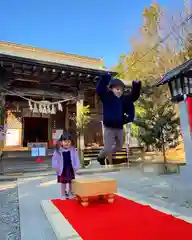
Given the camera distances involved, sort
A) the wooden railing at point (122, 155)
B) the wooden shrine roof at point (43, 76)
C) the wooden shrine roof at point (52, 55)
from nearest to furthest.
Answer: the wooden shrine roof at point (43, 76) < the wooden railing at point (122, 155) < the wooden shrine roof at point (52, 55)

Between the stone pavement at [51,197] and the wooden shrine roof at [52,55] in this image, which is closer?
the stone pavement at [51,197]

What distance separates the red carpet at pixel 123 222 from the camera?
9.28 ft

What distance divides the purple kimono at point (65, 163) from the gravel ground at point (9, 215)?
4.11 ft

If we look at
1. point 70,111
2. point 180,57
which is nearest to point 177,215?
point 70,111

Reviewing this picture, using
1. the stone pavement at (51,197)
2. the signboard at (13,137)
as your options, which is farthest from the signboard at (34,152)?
the stone pavement at (51,197)

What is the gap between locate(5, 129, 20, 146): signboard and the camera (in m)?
12.3

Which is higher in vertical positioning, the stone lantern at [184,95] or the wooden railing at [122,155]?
the stone lantern at [184,95]

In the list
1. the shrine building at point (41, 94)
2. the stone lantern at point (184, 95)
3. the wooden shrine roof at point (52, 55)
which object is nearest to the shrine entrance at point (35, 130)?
the shrine building at point (41, 94)

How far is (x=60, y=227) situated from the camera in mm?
3205

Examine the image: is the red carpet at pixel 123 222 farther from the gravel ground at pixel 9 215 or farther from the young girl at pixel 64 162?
the gravel ground at pixel 9 215

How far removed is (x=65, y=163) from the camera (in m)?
5.25

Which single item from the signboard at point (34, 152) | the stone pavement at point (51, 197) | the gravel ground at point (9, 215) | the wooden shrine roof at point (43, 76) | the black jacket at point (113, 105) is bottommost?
the gravel ground at point (9, 215)

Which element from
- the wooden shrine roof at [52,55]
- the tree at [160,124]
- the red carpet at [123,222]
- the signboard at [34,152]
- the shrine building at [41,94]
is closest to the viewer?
the red carpet at [123,222]

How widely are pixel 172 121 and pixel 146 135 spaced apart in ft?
4.35
